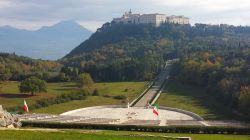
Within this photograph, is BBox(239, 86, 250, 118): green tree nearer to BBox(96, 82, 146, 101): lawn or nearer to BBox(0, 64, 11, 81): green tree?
BBox(96, 82, 146, 101): lawn

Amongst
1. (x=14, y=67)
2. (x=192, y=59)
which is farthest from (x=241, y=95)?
(x=14, y=67)

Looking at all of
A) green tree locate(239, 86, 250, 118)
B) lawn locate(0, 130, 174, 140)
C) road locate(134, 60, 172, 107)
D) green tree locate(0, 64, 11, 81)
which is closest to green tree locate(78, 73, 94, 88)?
road locate(134, 60, 172, 107)

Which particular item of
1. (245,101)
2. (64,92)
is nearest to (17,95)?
(64,92)

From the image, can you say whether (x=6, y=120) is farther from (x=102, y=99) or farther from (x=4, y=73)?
(x=4, y=73)

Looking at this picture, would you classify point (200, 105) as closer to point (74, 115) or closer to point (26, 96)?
point (74, 115)

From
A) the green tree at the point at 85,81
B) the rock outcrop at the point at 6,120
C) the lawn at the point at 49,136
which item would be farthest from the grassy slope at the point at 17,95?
the lawn at the point at 49,136

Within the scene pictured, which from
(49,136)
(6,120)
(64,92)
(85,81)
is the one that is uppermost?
(49,136)

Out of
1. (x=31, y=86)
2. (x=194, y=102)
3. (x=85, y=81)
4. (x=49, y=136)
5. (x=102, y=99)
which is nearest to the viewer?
(x=49, y=136)

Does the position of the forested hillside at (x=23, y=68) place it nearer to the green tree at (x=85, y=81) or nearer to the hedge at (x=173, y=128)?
the green tree at (x=85, y=81)
